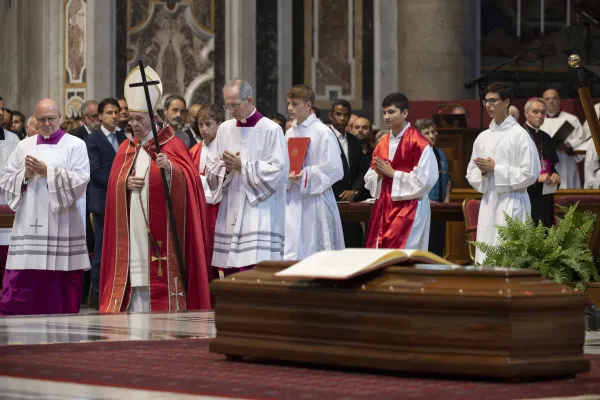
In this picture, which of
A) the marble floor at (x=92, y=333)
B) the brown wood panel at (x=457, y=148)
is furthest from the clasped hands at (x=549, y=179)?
the marble floor at (x=92, y=333)

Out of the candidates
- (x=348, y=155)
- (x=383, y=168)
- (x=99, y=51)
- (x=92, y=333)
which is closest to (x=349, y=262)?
(x=92, y=333)

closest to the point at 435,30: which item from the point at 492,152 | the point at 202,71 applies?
the point at 202,71

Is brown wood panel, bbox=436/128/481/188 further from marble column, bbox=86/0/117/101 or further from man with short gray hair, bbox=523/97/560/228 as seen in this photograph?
marble column, bbox=86/0/117/101

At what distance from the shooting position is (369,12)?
54.0 feet

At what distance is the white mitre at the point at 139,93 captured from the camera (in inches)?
357

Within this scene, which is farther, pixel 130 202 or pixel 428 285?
pixel 130 202

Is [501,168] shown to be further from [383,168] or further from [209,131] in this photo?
[209,131]

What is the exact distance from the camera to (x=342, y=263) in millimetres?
4906

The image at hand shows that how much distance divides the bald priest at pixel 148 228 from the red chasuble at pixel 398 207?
63.6 inches

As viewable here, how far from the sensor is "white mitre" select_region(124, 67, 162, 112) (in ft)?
29.8

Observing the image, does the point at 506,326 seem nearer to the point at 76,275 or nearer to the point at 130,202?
the point at 130,202

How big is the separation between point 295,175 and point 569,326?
19.3 feet

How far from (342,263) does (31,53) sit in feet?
39.3

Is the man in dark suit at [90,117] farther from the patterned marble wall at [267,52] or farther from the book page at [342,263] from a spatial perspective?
the book page at [342,263]
